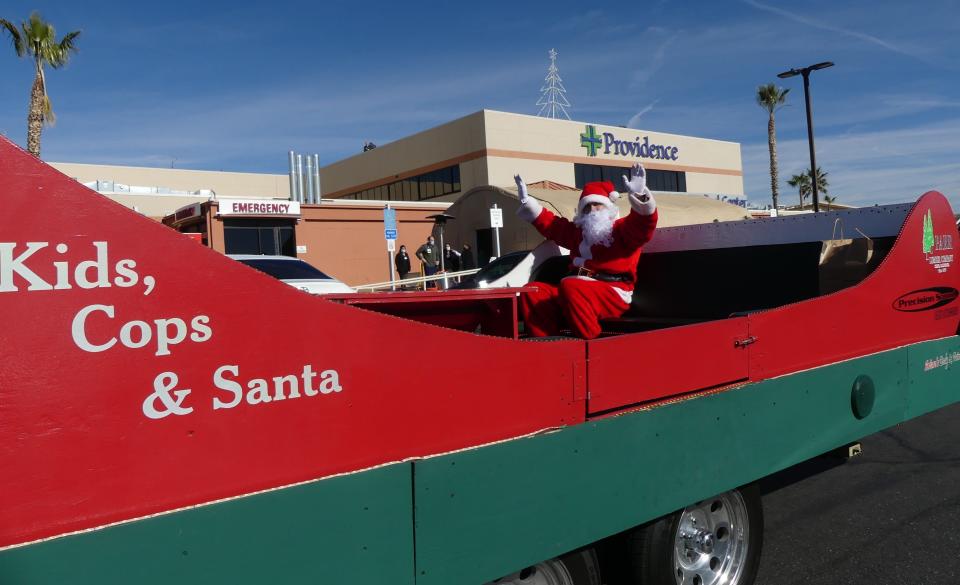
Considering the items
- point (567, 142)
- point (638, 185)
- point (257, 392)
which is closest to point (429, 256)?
point (567, 142)

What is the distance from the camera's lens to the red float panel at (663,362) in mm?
2471

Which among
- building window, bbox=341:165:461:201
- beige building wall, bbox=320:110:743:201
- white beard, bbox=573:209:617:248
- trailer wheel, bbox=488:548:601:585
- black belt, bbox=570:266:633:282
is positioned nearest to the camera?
trailer wheel, bbox=488:548:601:585

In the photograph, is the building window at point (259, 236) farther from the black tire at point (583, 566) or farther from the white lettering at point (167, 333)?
the white lettering at point (167, 333)

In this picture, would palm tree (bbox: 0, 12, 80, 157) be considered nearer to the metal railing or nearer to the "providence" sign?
the metal railing

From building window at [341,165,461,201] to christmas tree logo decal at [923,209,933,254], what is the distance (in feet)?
99.9

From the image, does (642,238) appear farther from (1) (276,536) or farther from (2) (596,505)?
(1) (276,536)

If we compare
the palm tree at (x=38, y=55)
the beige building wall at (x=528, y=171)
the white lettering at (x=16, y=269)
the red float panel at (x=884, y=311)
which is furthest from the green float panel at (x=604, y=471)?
the beige building wall at (x=528, y=171)

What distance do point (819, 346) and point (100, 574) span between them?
3.00 metres

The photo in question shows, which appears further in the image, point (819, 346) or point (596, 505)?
point (819, 346)

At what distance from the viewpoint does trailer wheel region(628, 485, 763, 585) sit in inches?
109

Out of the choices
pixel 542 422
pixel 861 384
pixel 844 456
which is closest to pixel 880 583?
pixel 844 456

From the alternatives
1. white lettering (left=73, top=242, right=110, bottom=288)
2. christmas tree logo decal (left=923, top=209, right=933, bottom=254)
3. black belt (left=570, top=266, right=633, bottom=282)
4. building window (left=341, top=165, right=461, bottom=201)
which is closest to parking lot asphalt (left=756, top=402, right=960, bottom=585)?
christmas tree logo decal (left=923, top=209, right=933, bottom=254)

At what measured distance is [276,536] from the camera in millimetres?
1802

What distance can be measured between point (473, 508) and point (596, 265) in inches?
106
